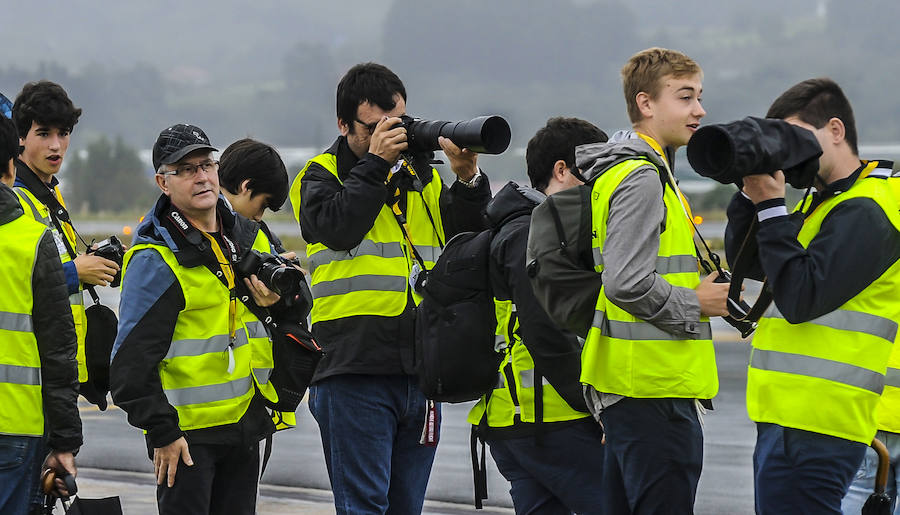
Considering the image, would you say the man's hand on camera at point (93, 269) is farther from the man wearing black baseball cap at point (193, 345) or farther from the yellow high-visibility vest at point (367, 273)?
the man wearing black baseball cap at point (193, 345)

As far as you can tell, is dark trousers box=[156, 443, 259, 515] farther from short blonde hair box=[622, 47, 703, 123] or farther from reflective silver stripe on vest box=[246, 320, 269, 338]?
short blonde hair box=[622, 47, 703, 123]

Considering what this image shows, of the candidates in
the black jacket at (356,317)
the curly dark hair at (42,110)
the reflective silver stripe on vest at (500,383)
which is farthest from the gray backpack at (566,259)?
the curly dark hair at (42,110)

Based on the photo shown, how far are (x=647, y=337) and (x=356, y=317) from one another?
4.90ft

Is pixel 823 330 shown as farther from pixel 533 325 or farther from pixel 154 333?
pixel 154 333

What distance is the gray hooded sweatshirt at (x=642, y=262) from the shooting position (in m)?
3.64

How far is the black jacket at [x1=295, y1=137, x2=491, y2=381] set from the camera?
4750 mm

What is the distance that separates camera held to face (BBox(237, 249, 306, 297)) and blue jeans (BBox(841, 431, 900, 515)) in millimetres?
2196

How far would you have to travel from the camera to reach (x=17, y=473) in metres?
3.79

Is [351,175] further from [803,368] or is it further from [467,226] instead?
[803,368]

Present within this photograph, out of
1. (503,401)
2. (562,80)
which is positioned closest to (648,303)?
(503,401)

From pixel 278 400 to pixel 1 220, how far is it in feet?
3.94

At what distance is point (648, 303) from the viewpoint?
3.64 meters

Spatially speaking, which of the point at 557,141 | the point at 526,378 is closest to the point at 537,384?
the point at 526,378

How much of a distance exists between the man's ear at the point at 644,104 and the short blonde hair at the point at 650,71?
0.01 m
